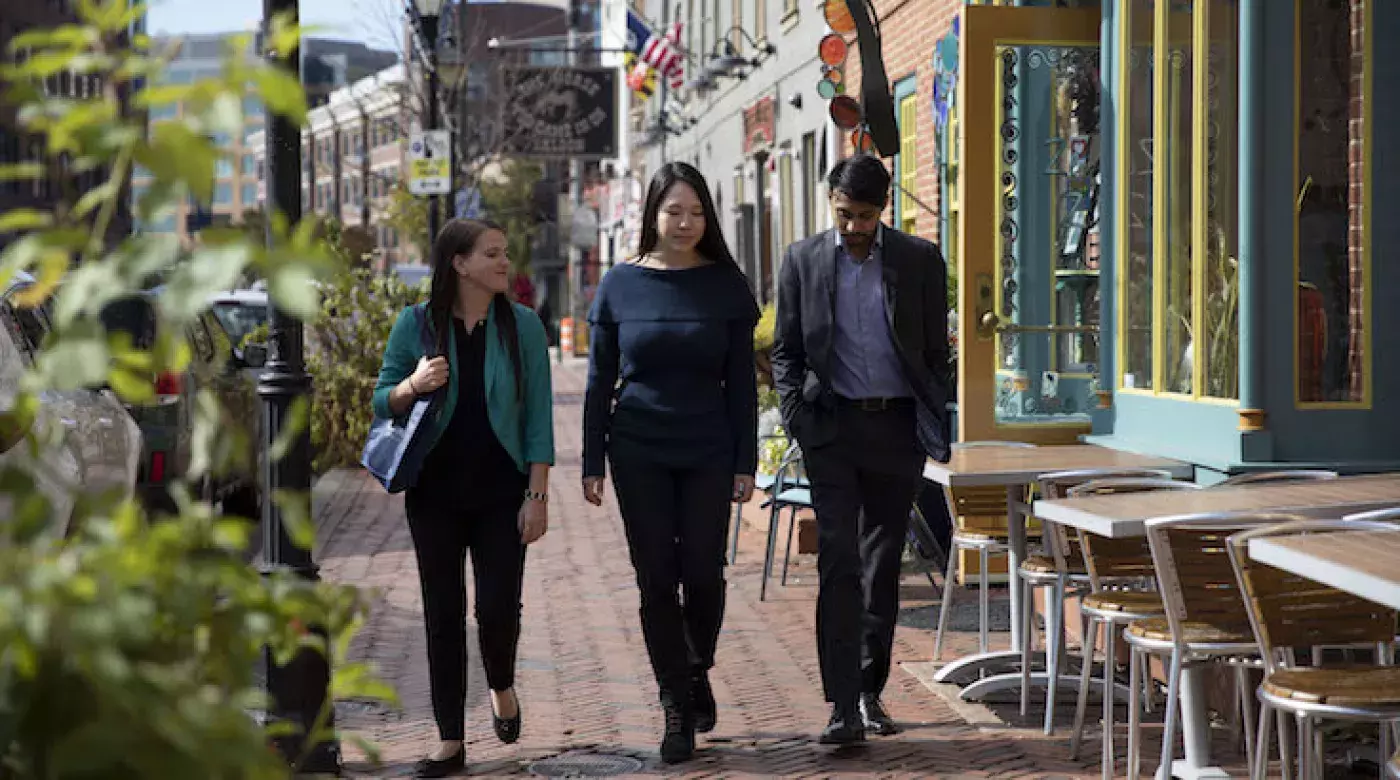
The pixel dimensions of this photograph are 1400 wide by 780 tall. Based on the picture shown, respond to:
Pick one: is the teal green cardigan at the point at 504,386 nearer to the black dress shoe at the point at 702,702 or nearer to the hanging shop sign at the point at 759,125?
the black dress shoe at the point at 702,702

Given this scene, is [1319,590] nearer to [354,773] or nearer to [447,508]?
[447,508]

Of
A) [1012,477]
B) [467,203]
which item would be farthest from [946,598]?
[467,203]

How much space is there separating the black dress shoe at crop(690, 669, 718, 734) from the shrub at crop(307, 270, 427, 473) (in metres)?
10.5

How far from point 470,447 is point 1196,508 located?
7.02 ft

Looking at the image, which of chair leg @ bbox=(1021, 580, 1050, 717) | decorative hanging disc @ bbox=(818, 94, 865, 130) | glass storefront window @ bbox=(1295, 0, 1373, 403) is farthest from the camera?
decorative hanging disc @ bbox=(818, 94, 865, 130)

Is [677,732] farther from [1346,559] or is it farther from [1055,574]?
[1346,559]

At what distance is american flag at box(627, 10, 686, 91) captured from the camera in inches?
1102

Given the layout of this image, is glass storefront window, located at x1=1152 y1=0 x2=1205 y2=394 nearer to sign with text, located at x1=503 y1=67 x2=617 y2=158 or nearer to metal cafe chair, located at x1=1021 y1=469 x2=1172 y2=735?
metal cafe chair, located at x1=1021 y1=469 x2=1172 y2=735

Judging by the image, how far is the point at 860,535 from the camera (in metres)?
6.64

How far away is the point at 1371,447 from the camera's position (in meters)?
7.43

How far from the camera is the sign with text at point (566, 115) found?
98.9 feet

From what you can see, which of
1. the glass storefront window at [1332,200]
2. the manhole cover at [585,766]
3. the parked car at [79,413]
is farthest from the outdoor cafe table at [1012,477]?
the parked car at [79,413]

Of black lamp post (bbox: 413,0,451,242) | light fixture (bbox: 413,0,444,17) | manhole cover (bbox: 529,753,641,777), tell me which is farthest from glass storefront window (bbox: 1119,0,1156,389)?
light fixture (bbox: 413,0,444,17)

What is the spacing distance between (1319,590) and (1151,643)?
62cm
